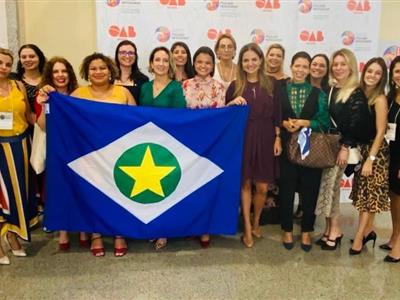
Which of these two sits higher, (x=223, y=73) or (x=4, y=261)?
(x=223, y=73)

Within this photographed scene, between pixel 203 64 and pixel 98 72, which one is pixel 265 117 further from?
pixel 98 72

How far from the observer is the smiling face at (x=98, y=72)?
264cm

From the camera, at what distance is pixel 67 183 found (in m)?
2.68

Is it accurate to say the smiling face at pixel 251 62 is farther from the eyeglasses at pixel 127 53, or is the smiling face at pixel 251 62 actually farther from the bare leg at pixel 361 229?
the bare leg at pixel 361 229

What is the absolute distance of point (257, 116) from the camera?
2.86 meters

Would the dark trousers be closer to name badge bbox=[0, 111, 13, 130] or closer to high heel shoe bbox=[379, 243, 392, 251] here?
high heel shoe bbox=[379, 243, 392, 251]

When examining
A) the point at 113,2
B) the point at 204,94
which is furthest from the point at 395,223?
the point at 113,2

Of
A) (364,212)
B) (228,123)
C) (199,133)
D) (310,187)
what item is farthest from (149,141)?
(364,212)

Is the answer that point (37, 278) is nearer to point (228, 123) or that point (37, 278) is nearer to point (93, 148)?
point (93, 148)

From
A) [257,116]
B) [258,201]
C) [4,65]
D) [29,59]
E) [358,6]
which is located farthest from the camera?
[358,6]

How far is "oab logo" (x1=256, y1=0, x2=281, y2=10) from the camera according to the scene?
4.01 metres

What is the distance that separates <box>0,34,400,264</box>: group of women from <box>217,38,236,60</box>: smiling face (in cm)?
28

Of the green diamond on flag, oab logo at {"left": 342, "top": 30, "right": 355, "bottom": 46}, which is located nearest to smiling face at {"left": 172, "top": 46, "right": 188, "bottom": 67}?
the green diamond on flag

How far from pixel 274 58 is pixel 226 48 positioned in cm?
43
